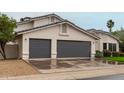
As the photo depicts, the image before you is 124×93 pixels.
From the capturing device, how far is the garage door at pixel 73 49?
24.9 meters

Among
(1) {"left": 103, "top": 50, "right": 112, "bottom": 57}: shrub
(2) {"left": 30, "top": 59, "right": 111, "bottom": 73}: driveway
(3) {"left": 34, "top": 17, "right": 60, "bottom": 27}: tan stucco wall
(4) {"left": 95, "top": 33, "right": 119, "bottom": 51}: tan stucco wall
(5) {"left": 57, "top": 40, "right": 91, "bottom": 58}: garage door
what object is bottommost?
(2) {"left": 30, "top": 59, "right": 111, "bottom": 73}: driveway

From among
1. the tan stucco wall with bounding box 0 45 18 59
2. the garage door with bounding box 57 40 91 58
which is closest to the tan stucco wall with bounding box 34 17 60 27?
the tan stucco wall with bounding box 0 45 18 59

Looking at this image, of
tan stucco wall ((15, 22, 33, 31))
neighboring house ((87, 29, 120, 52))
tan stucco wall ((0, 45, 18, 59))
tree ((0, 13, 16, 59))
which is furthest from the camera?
neighboring house ((87, 29, 120, 52))

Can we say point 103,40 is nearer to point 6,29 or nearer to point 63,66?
point 6,29

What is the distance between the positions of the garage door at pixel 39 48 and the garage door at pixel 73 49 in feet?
4.49

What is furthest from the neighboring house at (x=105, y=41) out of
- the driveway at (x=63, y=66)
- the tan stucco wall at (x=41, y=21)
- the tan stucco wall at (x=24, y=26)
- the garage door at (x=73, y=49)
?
the driveway at (x=63, y=66)

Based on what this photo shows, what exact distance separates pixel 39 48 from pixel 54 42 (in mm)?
1994

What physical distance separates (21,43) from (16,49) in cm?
226

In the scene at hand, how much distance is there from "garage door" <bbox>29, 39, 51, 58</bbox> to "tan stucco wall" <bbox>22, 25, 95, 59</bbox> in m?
0.40

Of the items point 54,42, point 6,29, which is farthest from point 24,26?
point 6,29

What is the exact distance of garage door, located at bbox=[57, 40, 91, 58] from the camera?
24859mm

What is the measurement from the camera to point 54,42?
24.5m

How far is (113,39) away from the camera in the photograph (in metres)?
34.1

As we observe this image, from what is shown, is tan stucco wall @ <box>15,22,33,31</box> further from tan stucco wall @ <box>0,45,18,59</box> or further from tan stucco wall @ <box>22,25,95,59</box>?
tan stucco wall @ <box>22,25,95,59</box>
